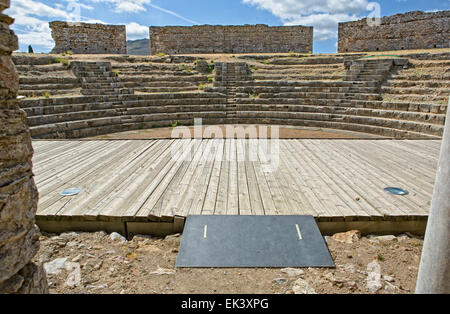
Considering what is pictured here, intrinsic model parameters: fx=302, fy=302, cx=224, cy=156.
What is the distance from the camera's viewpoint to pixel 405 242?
3168mm

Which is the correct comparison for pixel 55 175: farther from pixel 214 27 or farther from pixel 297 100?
pixel 214 27

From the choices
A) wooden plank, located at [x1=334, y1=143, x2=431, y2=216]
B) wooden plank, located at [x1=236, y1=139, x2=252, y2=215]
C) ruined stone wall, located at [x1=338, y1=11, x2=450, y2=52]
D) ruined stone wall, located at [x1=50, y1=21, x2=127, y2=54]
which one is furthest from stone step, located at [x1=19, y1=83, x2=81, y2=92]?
ruined stone wall, located at [x1=338, y1=11, x2=450, y2=52]

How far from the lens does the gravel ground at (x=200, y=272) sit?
2467 millimetres

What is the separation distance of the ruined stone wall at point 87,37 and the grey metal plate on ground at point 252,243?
23.9 meters

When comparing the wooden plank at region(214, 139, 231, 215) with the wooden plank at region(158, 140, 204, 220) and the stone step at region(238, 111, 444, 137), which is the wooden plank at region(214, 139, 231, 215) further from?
the stone step at region(238, 111, 444, 137)

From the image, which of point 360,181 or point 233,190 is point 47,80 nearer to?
point 233,190

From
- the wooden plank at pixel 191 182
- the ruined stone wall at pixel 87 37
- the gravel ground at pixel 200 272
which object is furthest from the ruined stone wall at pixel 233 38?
the gravel ground at pixel 200 272

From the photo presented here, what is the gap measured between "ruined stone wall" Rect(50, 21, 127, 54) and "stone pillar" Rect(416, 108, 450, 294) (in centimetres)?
2574

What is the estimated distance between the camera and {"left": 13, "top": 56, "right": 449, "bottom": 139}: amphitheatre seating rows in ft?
31.3

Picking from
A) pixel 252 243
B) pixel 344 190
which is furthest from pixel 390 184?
pixel 252 243

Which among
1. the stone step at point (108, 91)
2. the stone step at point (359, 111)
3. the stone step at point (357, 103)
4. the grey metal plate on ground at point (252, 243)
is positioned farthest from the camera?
→ the stone step at point (108, 91)

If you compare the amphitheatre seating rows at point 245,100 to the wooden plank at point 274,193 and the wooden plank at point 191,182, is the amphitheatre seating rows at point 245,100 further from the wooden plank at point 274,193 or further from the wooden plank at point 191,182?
the wooden plank at point 274,193

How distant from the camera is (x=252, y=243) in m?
3.00

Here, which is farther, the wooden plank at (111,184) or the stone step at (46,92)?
the stone step at (46,92)
